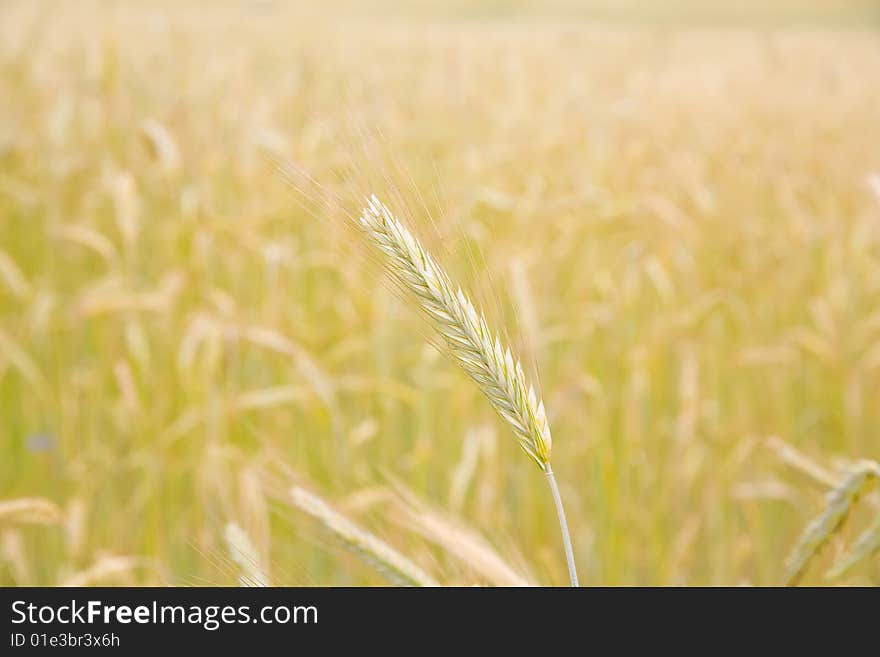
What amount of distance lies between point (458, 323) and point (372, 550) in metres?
0.15

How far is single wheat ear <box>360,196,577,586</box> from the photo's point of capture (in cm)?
38

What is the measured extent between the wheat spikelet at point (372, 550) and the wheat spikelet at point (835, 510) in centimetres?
21

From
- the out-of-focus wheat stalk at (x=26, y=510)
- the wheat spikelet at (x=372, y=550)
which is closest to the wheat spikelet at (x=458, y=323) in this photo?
the wheat spikelet at (x=372, y=550)

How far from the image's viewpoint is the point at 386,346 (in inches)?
55.2

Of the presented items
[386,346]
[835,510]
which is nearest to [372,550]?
[835,510]

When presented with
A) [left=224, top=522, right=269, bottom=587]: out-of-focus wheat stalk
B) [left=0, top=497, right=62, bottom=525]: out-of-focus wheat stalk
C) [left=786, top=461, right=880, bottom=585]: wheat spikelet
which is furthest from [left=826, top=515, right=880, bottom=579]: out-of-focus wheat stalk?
[left=0, top=497, right=62, bottom=525]: out-of-focus wheat stalk

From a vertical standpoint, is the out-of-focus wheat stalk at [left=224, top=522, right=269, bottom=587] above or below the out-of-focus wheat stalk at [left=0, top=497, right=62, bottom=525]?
below

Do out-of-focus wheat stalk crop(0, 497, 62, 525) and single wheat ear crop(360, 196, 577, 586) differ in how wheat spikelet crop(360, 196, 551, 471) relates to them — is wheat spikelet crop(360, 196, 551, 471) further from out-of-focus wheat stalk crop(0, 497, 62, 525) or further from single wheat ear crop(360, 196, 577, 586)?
out-of-focus wheat stalk crop(0, 497, 62, 525)

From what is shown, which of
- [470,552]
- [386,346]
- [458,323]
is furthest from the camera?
[386,346]

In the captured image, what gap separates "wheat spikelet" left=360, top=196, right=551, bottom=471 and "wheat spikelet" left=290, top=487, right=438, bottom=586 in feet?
0.40

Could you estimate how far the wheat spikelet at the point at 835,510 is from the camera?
41 cm

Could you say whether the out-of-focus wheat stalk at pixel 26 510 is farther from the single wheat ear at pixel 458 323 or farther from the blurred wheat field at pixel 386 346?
the single wheat ear at pixel 458 323

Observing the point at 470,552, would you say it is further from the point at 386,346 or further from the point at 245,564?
the point at 386,346

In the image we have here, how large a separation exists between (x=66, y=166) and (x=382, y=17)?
5.96 m
